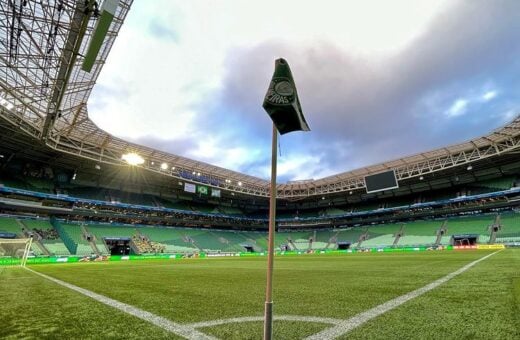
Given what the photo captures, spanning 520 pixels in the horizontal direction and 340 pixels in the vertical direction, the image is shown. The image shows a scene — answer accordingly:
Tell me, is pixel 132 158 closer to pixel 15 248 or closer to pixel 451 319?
pixel 15 248

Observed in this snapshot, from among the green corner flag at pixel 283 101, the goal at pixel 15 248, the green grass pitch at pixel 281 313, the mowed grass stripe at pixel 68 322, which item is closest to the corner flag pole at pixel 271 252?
the green corner flag at pixel 283 101

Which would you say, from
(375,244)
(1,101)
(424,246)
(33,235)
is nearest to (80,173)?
(33,235)

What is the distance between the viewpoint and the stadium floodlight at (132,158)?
4041 cm

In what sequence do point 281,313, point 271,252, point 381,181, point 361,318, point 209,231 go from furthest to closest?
point 209,231
point 381,181
point 281,313
point 361,318
point 271,252

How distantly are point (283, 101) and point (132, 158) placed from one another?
41.9 meters

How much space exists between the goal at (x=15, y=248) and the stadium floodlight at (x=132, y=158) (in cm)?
1746

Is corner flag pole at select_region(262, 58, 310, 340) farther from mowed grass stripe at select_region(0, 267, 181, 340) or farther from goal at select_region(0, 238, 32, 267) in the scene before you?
goal at select_region(0, 238, 32, 267)

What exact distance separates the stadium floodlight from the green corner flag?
41.5 m

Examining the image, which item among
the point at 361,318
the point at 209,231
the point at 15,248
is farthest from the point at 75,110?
the point at 209,231

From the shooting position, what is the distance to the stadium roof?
15.7m

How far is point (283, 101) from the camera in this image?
3072mm

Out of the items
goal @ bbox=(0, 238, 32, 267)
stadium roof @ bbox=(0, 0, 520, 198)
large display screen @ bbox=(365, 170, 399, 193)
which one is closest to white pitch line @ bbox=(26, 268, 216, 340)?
stadium roof @ bbox=(0, 0, 520, 198)

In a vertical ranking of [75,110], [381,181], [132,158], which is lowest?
[381,181]

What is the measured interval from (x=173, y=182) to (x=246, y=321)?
52.8m
